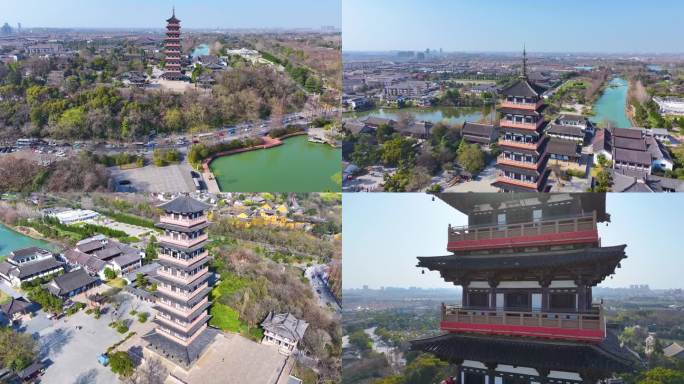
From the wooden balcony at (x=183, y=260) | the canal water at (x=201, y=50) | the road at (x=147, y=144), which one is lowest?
the wooden balcony at (x=183, y=260)

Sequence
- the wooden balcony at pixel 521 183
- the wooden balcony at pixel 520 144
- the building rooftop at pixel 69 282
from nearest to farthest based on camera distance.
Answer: the wooden balcony at pixel 520 144 → the wooden balcony at pixel 521 183 → the building rooftop at pixel 69 282

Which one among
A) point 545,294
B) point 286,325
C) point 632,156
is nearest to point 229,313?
point 286,325

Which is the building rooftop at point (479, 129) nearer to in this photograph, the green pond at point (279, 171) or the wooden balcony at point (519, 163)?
the green pond at point (279, 171)

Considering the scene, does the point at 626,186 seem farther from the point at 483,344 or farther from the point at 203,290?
the point at 203,290

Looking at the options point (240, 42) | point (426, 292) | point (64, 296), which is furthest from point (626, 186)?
point (240, 42)

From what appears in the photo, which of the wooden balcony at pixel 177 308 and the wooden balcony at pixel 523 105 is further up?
the wooden balcony at pixel 523 105

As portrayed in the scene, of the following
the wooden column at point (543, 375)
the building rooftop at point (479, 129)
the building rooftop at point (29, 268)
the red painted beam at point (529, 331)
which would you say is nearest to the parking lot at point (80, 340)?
the building rooftop at point (29, 268)

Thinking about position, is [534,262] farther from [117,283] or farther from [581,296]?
[117,283]

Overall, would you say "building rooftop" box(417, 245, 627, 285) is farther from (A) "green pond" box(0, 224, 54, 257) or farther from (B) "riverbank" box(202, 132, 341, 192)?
(A) "green pond" box(0, 224, 54, 257)

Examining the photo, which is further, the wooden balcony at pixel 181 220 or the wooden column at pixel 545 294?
the wooden balcony at pixel 181 220
